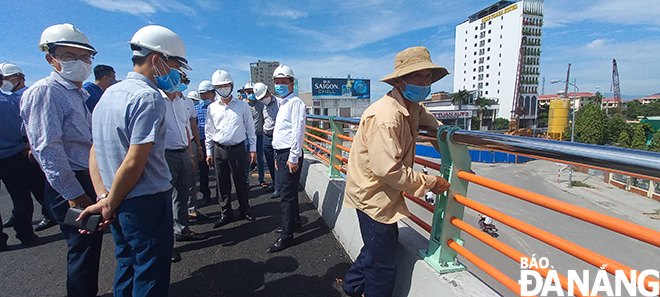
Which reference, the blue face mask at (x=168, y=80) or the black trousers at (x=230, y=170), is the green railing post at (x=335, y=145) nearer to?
the black trousers at (x=230, y=170)

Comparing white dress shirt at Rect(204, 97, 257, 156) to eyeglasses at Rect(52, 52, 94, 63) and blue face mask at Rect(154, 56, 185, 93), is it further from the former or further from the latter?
blue face mask at Rect(154, 56, 185, 93)

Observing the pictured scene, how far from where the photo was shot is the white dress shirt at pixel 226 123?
4044mm

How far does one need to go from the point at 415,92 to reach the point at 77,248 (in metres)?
2.79

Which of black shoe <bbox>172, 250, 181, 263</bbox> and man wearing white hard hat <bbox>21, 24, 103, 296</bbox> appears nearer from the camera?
man wearing white hard hat <bbox>21, 24, 103, 296</bbox>

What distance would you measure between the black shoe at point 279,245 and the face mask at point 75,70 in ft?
7.68

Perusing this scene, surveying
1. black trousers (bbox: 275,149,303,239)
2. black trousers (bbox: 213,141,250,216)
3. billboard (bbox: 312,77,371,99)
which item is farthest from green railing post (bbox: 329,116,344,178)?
billboard (bbox: 312,77,371,99)

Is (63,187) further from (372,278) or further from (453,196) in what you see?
(453,196)

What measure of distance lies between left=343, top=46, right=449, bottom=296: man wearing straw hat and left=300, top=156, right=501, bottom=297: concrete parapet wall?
20 cm

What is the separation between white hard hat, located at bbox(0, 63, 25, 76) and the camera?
14.5 ft

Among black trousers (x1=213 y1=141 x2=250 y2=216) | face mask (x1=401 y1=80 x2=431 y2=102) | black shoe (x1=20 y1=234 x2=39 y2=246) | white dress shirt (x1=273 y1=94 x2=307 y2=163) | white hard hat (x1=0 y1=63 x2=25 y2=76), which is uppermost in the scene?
white hard hat (x1=0 y1=63 x2=25 y2=76)

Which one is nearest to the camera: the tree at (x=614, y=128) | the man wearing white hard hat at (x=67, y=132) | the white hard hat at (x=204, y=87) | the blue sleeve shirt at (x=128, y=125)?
the blue sleeve shirt at (x=128, y=125)

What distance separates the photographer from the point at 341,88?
249 feet

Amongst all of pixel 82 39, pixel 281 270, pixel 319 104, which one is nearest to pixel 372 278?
pixel 281 270

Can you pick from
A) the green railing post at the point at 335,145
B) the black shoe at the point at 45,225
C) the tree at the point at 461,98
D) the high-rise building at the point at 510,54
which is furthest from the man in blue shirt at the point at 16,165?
the high-rise building at the point at 510,54
